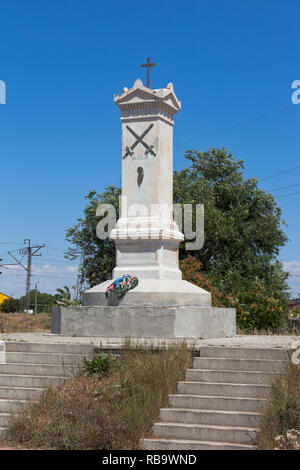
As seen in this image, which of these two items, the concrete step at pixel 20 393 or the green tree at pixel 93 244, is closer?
the concrete step at pixel 20 393

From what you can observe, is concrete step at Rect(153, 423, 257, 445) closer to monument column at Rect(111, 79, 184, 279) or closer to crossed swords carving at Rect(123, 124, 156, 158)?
monument column at Rect(111, 79, 184, 279)

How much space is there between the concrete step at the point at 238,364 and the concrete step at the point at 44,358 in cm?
211

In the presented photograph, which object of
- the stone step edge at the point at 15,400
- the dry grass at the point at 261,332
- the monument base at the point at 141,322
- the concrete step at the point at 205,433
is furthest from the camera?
the dry grass at the point at 261,332

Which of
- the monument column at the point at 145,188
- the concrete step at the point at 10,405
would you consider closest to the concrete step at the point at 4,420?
the concrete step at the point at 10,405

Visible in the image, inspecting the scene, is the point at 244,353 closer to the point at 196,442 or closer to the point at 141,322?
the point at 196,442

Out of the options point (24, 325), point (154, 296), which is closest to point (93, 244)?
point (24, 325)

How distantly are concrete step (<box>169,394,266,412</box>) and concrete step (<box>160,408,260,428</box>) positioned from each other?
0.16 m

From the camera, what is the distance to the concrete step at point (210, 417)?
9.60 metres

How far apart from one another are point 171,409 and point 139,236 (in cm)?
738

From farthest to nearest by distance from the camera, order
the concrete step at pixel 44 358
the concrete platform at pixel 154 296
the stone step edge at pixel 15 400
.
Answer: the concrete platform at pixel 154 296 → the concrete step at pixel 44 358 → the stone step edge at pixel 15 400

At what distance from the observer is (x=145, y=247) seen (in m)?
17.0

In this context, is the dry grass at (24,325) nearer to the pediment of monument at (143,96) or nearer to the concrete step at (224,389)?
the pediment of monument at (143,96)

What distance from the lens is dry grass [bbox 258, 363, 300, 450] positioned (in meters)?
8.92
